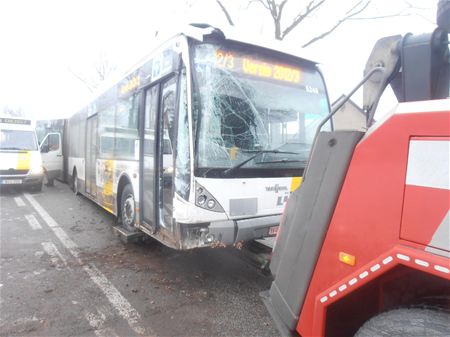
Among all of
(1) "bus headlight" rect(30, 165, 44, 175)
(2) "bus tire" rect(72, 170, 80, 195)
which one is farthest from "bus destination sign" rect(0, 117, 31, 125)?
(2) "bus tire" rect(72, 170, 80, 195)

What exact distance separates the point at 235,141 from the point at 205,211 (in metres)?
0.87

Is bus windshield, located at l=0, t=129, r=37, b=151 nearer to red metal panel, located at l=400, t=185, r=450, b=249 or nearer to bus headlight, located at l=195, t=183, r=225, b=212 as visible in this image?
bus headlight, located at l=195, t=183, r=225, b=212

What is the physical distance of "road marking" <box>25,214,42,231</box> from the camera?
7.26 metres

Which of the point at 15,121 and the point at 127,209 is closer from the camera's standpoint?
the point at 127,209

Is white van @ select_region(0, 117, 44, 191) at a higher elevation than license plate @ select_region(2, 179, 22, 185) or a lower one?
higher

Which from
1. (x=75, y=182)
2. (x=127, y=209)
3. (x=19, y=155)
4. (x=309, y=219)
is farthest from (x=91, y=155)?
(x=309, y=219)

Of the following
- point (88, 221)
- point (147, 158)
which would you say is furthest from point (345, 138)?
point (88, 221)

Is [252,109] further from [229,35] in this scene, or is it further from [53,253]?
[53,253]

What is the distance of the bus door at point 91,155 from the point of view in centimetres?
809

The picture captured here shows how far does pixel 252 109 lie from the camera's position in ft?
13.8

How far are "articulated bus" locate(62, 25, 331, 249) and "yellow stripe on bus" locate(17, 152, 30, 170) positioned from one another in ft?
25.7

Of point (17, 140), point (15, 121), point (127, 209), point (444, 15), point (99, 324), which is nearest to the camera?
point (444, 15)

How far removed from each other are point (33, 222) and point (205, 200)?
218 inches

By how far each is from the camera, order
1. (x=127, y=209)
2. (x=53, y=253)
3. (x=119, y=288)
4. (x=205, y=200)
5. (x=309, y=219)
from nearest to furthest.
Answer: (x=309, y=219)
(x=205, y=200)
(x=119, y=288)
(x=53, y=253)
(x=127, y=209)
